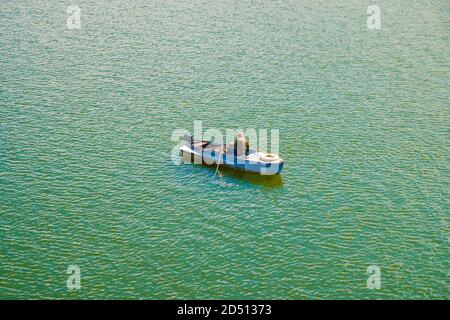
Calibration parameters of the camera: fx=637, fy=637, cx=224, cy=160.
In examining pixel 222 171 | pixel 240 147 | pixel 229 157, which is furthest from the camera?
pixel 222 171

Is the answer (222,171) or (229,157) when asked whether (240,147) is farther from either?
(222,171)

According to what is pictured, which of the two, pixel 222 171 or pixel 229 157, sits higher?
pixel 229 157

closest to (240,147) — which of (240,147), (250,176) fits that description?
(240,147)

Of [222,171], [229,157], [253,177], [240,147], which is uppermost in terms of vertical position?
[240,147]

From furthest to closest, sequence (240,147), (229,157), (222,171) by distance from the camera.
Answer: (222,171)
(229,157)
(240,147)

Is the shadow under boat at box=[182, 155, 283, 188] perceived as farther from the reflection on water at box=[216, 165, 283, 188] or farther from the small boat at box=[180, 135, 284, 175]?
the small boat at box=[180, 135, 284, 175]

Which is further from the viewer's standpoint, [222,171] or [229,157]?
[222,171]

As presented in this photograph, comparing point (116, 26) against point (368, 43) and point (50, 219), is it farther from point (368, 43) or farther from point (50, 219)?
point (50, 219)
